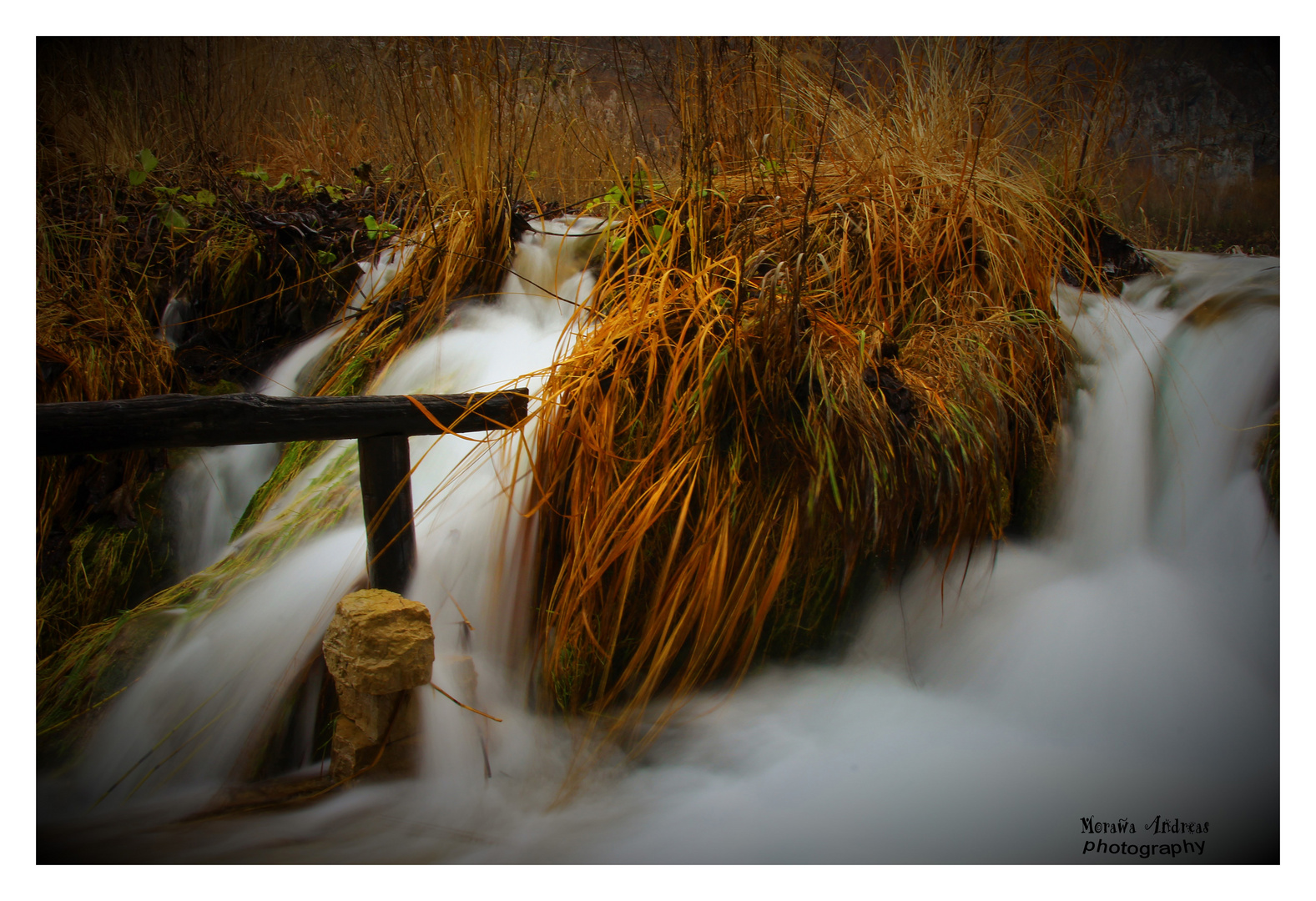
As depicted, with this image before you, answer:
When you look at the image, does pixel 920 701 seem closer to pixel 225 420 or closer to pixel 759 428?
pixel 759 428

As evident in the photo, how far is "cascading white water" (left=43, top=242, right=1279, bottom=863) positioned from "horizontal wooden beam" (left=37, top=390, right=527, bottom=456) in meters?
0.11

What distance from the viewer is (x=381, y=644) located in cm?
83

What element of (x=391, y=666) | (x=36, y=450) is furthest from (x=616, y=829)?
(x=36, y=450)

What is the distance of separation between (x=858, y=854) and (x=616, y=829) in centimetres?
38

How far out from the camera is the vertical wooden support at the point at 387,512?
935mm

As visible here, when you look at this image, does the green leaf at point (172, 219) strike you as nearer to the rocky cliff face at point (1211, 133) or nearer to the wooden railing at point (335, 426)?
the wooden railing at point (335, 426)

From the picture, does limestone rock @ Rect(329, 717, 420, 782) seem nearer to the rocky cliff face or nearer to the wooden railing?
the wooden railing

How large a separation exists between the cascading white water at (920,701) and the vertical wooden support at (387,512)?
0.11ft

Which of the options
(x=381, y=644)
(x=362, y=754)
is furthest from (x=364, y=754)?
(x=381, y=644)

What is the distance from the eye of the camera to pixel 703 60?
1.02 meters

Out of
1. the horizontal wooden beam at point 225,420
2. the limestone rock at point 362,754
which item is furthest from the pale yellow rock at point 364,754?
the horizontal wooden beam at point 225,420

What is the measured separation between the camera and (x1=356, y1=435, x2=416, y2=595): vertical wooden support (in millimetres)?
935

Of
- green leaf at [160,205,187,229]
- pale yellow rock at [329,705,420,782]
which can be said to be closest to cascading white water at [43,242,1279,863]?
pale yellow rock at [329,705,420,782]

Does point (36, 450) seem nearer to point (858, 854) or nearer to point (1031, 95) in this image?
point (858, 854)
